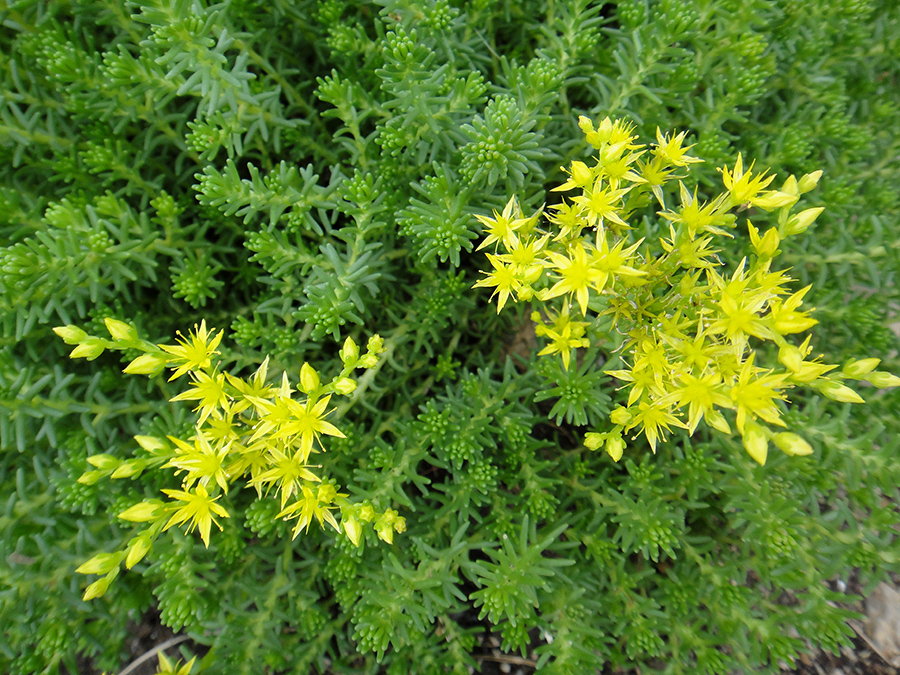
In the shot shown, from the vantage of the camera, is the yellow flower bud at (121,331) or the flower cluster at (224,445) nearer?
the flower cluster at (224,445)

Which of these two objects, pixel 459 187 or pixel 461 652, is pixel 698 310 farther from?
pixel 461 652

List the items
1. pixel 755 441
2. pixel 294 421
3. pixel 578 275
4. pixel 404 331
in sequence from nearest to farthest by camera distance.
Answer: pixel 755 441 < pixel 578 275 < pixel 294 421 < pixel 404 331

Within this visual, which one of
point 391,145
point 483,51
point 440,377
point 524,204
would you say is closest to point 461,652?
point 440,377

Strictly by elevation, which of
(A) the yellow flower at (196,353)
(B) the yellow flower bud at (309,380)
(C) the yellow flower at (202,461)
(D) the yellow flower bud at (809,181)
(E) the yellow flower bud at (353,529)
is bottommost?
(E) the yellow flower bud at (353,529)

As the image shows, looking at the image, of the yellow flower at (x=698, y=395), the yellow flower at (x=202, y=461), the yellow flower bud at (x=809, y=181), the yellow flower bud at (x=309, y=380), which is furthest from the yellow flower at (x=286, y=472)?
the yellow flower bud at (x=809, y=181)

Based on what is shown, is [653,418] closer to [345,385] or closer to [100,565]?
[345,385]

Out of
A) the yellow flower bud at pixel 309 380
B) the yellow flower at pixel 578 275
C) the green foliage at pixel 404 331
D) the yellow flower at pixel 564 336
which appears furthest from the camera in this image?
the green foliage at pixel 404 331

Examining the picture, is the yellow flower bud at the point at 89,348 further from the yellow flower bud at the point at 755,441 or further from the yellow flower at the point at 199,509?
the yellow flower bud at the point at 755,441

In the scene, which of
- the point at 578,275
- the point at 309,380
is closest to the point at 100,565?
the point at 309,380
